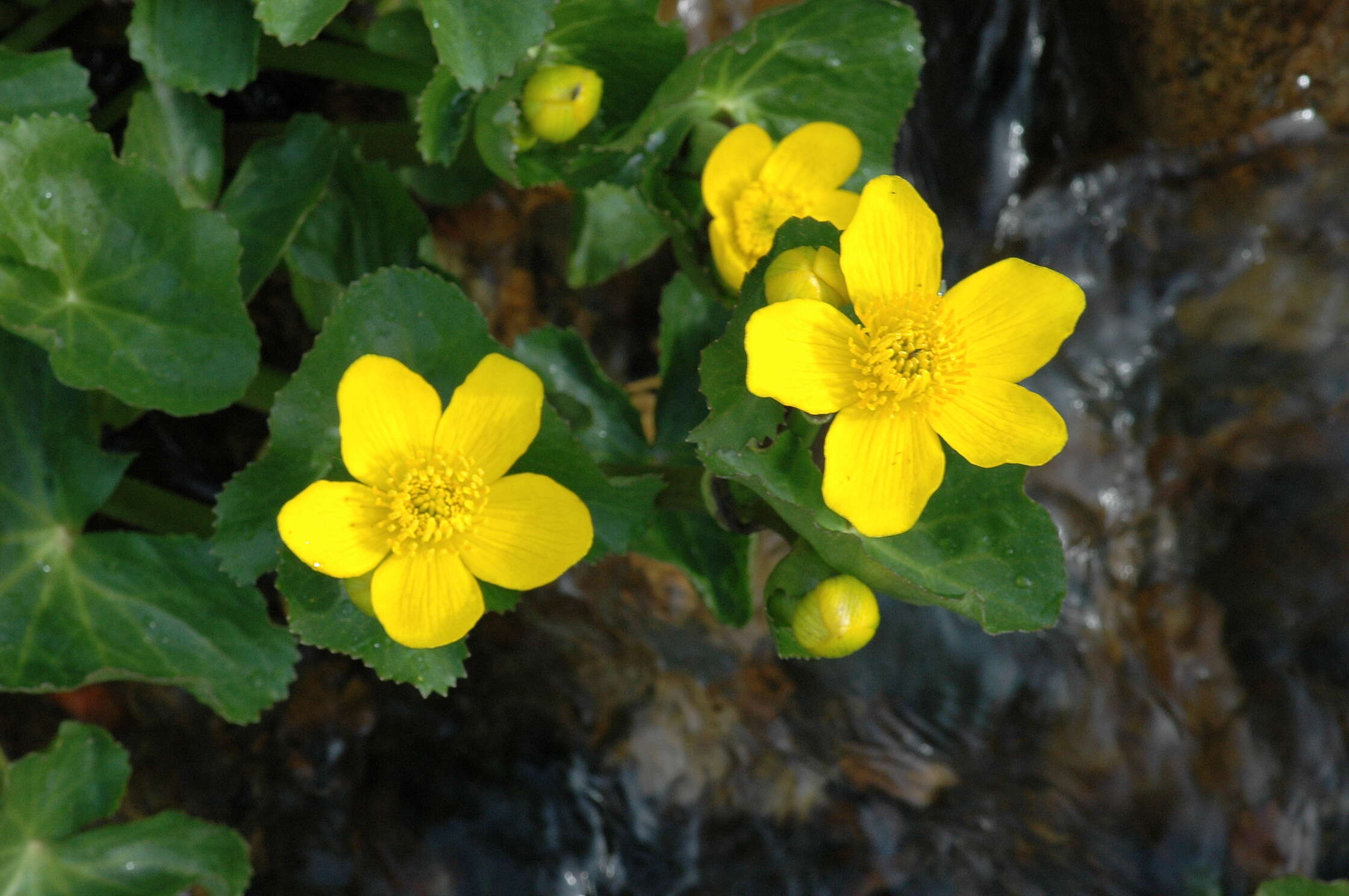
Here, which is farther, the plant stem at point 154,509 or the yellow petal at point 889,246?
the plant stem at point 154,509

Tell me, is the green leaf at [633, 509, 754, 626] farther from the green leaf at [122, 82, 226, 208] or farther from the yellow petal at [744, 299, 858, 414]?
the green leaf at [122, 82, 226, 208]

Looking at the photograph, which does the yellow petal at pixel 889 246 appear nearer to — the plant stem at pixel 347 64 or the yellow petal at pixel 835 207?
the yellow petal at pixel 835 207

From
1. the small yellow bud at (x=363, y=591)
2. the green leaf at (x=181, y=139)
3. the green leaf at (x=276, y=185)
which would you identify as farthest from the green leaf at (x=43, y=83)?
the small yellow bud at (x=363, y=591)

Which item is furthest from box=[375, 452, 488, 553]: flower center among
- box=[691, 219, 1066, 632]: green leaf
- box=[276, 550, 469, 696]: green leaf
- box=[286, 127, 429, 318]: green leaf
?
box=[286, 127, 429, 318]: green leaf

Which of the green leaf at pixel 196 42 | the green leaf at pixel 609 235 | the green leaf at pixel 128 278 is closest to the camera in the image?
the green leaf at pixel 128 278

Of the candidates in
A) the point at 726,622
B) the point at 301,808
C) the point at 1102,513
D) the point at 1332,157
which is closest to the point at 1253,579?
the point at 1102,513

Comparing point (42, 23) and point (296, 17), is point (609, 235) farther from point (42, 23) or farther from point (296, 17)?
point (42, 23)

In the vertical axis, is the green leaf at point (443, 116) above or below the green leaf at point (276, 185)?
above
